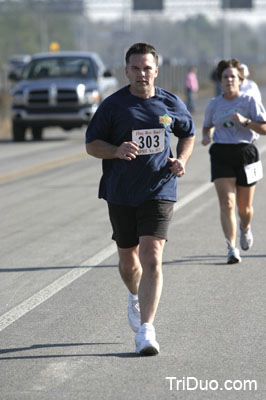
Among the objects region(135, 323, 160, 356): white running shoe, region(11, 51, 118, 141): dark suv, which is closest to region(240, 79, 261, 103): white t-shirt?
region(135, 323, 160, 356): white running shoe

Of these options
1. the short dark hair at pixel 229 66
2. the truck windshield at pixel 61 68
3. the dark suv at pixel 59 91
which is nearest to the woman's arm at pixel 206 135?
the short dark hair at pixel 229 66

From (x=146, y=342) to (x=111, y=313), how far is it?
1.33m

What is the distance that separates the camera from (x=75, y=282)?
8.93 meters

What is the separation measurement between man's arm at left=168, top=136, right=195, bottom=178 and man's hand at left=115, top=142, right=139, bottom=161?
28 centimetres

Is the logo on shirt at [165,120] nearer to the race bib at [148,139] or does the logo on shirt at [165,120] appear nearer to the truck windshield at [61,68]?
the race bib at [148,139]

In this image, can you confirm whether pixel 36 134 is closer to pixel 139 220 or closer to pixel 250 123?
pixel 250 123

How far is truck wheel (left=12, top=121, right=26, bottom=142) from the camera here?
27578 mm

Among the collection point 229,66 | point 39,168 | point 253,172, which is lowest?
point 39,168

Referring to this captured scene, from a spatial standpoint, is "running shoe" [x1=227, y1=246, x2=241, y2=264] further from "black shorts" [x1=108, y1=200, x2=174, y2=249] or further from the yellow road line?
the yellow road line

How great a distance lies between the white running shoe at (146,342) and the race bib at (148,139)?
3.46ft

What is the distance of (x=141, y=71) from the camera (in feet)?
21.6

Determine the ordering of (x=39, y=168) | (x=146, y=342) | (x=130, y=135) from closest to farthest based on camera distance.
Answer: (x=146, y=342) < (x=130, y=135) < (x=39, y=168)

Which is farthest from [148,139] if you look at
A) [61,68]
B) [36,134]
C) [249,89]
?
[36,134]

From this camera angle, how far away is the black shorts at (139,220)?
668 centimetres
